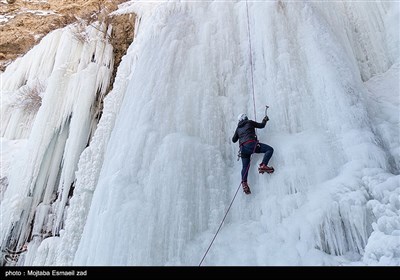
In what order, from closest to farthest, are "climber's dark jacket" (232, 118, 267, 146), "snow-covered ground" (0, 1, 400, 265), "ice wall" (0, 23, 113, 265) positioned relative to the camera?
"snow-covered ground" (0, 1, 400, 265)
"climber's dark jacket" (232, 118, 267, 146)
"ice wall" (0, 23, 113, 265)

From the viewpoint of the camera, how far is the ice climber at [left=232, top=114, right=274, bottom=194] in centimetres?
421

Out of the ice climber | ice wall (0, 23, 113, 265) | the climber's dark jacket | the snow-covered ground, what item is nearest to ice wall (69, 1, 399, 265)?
the snow-covered ground

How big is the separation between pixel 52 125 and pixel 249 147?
14.4ft

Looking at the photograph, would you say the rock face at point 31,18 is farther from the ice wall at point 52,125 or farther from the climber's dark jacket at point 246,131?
the climber's dark jacket at point 246,131

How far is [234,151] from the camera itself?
4.79 m

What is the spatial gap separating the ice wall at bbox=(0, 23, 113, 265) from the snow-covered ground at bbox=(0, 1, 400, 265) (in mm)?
41

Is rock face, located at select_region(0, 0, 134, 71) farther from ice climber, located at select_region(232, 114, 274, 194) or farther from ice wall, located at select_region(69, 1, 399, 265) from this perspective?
ice climber, located at select_region(232, 114, 274, 194)

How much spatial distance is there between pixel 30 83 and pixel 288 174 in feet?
22.5

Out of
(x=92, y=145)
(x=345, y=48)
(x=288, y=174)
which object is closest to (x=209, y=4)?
(x=345, y=48)

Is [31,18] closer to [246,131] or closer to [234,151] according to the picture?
[234,151]

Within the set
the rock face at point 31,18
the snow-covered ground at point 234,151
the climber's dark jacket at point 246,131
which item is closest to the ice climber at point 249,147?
the climber's dark jacket at point 246,131

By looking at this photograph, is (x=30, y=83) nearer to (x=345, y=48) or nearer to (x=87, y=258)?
(x=87, y=258)

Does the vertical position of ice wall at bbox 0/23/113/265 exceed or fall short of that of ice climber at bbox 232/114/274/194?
it exceeds it

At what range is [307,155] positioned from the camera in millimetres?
4254
